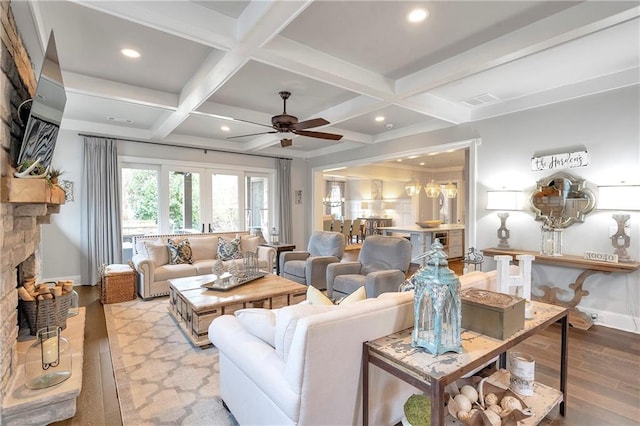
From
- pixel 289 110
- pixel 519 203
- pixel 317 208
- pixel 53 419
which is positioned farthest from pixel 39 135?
pixel 317 208

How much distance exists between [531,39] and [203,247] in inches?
197

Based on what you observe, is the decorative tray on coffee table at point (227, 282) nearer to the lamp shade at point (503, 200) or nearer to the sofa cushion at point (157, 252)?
the sofa cushion at point (157, 252)

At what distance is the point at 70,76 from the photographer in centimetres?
343

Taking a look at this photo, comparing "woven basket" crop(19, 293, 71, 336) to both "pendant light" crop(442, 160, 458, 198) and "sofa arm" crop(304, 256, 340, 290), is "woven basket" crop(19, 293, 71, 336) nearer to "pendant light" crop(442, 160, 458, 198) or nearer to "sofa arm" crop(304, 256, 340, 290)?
"sofa arm" crop(304, 256, 340, 290)

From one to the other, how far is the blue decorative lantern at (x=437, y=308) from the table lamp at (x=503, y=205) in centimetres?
327

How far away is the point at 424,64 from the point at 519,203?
88.4 inches

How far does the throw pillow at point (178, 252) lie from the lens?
4.91 meters

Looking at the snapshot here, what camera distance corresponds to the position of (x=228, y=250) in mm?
5320

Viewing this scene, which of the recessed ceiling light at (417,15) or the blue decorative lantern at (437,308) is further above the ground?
the recessed ceiling light at (417,15)

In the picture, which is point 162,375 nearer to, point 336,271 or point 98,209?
point 336,271

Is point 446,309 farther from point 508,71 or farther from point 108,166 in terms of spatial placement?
point 108,166

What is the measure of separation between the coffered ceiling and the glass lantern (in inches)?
85.5

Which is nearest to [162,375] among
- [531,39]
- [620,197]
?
[531,39]

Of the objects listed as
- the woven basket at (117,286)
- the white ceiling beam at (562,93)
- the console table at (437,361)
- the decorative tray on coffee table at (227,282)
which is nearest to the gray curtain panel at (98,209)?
the woven basket at (117,286)
